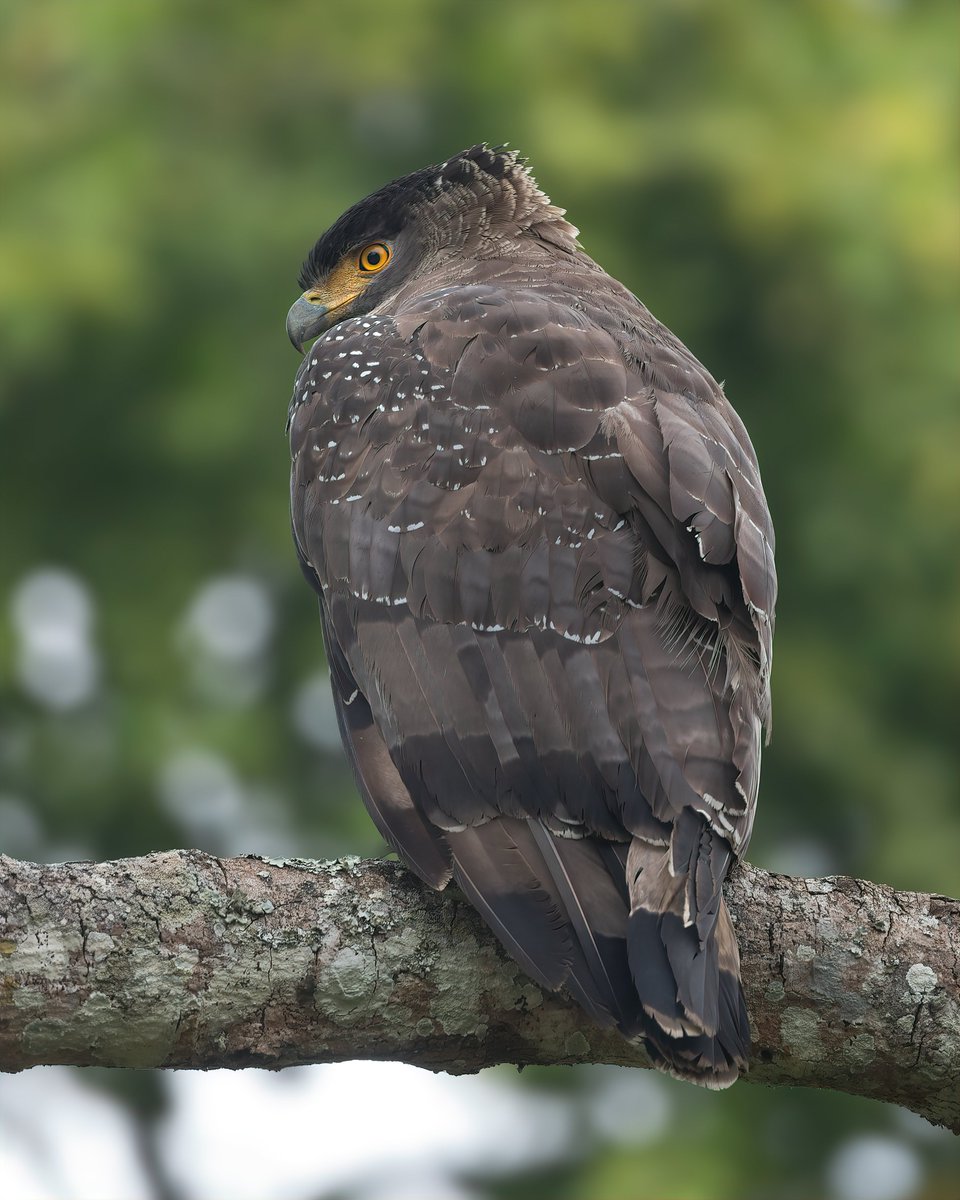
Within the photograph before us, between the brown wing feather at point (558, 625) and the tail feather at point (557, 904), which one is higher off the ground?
the brown wing feather at point (558, 625)

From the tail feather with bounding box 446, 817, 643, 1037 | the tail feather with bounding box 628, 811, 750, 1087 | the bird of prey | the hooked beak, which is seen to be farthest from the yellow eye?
the tail feather with bounding box 628, 811, 750, 1087

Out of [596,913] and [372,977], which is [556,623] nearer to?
[596,913]

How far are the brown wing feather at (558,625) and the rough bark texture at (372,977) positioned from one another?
0.18 m

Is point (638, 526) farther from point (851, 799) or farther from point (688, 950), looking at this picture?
point (851, 799)

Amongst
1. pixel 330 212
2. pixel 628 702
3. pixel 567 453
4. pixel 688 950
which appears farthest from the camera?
pixel 330 212

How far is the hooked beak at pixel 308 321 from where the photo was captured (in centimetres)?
646

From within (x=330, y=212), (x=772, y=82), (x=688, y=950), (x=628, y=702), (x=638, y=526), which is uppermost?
(x=772, y=82)

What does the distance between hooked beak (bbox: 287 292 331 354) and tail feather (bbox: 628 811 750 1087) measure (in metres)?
3.29

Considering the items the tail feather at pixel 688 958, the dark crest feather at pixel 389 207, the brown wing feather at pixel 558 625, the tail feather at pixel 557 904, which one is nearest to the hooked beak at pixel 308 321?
the dark crest feather at pixel 389 207

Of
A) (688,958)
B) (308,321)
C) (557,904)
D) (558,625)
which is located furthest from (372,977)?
(308,321)

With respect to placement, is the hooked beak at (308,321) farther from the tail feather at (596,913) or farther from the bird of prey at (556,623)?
the tail feather at (596,913)

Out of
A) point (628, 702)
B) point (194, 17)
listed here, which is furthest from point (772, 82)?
point (628, 702)

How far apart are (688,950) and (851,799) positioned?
443 centimetres

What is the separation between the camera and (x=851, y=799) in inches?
305
